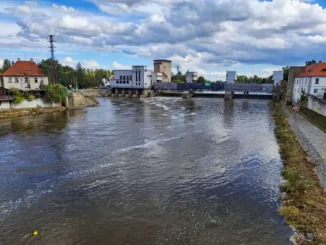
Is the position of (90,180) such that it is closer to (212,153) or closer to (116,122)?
(212,153)

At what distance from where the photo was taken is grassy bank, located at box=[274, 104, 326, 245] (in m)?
11.1

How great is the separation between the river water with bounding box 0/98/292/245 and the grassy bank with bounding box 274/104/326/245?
58 centimetres

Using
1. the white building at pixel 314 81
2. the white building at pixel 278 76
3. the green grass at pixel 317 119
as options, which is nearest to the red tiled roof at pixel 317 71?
the white building at pixel 314 81

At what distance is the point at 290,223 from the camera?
11742 mm

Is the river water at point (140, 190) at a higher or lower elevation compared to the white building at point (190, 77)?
lower

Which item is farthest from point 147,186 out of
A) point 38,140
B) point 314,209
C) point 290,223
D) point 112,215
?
point 38,140

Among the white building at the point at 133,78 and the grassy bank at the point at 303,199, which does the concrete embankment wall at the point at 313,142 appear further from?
the white building at the point at 133,78

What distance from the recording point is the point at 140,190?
1529cm

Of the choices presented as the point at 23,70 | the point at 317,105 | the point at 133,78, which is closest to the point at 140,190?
the point at 317,105

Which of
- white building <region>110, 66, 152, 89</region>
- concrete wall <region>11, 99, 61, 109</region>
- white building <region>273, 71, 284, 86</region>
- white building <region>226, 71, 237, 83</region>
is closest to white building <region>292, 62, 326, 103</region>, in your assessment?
white building <region>273, 71, 284, 86</region>

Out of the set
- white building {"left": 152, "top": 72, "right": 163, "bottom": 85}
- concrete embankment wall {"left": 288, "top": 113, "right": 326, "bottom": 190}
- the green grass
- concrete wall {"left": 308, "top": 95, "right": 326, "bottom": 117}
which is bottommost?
concrete embankment wall {"left": 288, "top": 113, "right": 326, "bottom": 190}

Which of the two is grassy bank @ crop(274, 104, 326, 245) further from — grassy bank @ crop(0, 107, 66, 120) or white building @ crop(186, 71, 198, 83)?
white building @ crop(186, 71, 198, 83)

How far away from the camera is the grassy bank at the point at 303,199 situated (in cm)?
1112

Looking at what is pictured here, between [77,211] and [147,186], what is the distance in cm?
437
